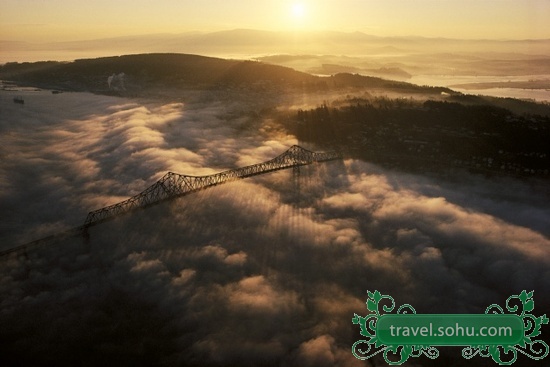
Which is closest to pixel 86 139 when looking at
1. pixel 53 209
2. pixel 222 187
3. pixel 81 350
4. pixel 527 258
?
pixel 53 209

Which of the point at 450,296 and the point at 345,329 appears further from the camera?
the point at 450,296

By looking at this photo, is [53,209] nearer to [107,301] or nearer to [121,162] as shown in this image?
[121,162]

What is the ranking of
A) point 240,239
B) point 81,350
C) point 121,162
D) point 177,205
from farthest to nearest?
1. point 121,162
2. point 177,205
3. point 240,239
4. point 81,350

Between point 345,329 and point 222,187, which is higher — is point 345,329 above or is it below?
below

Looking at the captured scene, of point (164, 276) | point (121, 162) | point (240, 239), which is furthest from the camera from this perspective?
point (121, 162)

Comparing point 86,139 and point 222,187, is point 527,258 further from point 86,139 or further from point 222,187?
point 86,139

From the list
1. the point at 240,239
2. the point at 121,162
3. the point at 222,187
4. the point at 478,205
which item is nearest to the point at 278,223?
the point at 240,239
